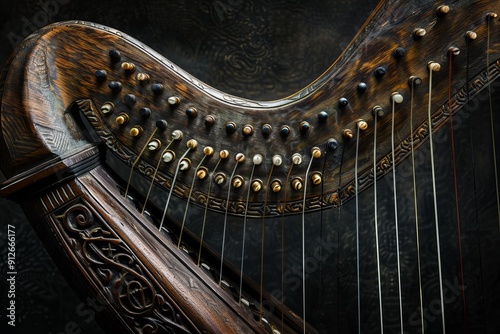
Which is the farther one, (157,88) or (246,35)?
(246,35)

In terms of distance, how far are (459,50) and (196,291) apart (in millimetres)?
531

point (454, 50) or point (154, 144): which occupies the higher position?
point (454, 50)

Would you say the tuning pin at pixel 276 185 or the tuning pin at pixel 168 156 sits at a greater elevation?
the tuning pin at pixel 276 185

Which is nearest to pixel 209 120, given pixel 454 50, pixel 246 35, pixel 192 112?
pixel 192 112

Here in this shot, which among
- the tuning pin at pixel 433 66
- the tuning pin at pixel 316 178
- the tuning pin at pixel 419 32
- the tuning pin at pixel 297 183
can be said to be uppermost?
the tuning pin at pixel 419 32

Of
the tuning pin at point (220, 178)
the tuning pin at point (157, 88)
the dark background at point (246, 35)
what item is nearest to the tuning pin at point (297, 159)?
the tuning pin at point (220, 178)

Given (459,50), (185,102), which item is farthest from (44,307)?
(459,50)

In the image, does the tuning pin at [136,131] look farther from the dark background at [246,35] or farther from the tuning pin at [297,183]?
the dark background at [246,35]

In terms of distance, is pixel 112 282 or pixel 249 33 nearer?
pixel 112 282

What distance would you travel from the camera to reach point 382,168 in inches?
34.1

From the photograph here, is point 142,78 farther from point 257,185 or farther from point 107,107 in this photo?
point 257,185

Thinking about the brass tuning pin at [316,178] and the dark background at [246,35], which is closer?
the brass tuning pin at [316,178]

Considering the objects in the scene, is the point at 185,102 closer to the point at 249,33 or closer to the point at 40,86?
the point at 40,86

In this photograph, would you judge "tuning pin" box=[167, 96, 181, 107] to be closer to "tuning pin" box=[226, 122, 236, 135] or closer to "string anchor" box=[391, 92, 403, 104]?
"tuning pin" box=[226, 122, 236, 135]
